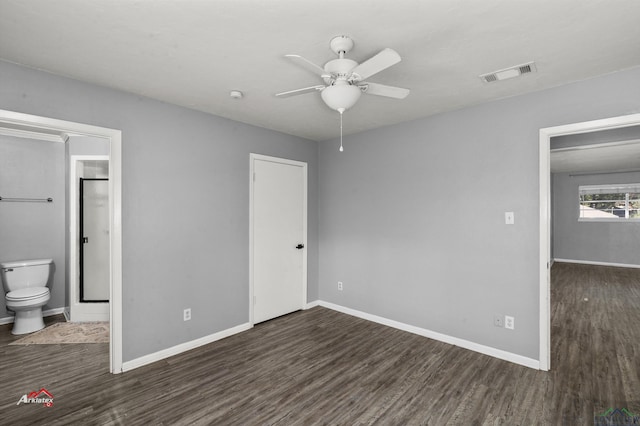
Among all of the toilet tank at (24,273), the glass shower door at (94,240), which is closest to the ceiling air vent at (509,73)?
the glass shower door at (94,240)

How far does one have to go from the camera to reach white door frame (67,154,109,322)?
3854 mm

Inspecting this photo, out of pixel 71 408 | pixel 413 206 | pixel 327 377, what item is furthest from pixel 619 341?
pixel 71 408

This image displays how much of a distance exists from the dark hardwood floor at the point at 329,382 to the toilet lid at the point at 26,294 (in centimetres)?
44

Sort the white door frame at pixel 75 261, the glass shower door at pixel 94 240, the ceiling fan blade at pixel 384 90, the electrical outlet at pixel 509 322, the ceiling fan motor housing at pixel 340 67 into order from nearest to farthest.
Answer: the ceiling fan motor housing at pixel 340 67, the ceiling fan blade at pixel 384 90, the electrical outlet at pixel 509 322, the white door frame at pixel 75 261, the glass shower door at pixel 94 240

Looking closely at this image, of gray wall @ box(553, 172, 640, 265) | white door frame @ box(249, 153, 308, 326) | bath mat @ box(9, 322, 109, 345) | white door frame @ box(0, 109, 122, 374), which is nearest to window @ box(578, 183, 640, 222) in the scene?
gray wall @ box(553, 172, 640, 265)

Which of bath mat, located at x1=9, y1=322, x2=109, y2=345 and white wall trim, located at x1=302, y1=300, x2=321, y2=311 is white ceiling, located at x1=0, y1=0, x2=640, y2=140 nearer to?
bath mat, located at x1=9, y1=322, x2=109, y2=345

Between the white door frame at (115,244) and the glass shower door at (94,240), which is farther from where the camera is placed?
the glass shower door at (94,240)

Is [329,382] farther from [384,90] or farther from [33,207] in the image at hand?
[33,207]

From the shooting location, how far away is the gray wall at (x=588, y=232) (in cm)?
741

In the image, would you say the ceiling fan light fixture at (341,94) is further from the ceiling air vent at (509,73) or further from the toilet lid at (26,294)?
the toilet lid at (26,294)

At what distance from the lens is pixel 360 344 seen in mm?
3232

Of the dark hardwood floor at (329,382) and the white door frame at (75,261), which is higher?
the white door frame at (75,261)

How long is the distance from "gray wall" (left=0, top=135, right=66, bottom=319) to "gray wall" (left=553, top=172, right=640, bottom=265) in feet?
36.3

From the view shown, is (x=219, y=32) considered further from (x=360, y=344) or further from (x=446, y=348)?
(x=446, y=348)
